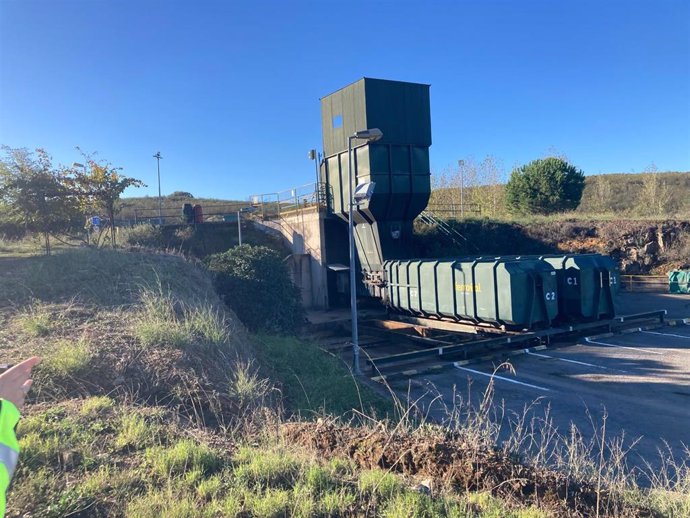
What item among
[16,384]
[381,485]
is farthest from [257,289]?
[16,384]

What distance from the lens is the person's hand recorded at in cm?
227

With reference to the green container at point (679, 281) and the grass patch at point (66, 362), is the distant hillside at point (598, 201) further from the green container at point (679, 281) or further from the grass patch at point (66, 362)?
the grass patch at point (66, 362)

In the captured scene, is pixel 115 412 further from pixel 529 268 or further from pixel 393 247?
pixel 393 247

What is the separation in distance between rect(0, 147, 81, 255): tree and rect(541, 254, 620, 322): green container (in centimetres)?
1452

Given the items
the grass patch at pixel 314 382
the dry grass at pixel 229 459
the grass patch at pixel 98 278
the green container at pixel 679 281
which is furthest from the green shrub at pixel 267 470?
the green container at pixel 679 281

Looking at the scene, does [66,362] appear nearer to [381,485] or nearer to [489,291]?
[381,485]

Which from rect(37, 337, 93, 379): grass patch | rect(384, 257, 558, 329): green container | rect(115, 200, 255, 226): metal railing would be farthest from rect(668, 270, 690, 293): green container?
rect(37, 337, 93, 379): grass patch

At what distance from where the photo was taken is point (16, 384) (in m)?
2.35

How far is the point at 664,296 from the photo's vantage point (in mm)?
20281

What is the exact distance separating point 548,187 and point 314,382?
2921cm

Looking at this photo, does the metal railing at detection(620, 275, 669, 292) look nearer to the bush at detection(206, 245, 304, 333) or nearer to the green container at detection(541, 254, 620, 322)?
the green container at detection(541, 254, 620, 322)

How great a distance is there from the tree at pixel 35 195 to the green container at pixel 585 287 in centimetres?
1452

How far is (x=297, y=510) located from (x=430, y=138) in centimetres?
1687

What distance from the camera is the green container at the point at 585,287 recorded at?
13.5m
